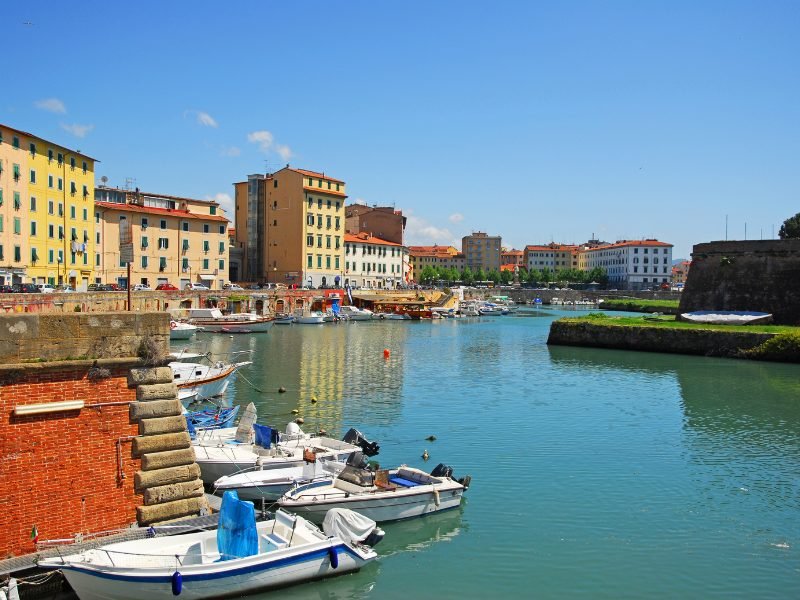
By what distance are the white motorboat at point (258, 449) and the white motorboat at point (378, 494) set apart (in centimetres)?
158

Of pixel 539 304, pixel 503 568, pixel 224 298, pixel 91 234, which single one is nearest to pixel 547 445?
pixel 503 568

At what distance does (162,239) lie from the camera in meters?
77.3

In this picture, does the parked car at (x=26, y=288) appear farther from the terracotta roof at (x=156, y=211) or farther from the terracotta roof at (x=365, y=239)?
the terracotta roof at (x=365, y=239)

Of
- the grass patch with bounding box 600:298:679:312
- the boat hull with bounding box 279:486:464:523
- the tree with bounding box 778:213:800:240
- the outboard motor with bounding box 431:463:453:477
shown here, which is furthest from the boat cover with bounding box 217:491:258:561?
the tree with bounding box 778:213:800:240

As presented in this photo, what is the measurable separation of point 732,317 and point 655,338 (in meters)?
7.64

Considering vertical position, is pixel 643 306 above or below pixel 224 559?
above

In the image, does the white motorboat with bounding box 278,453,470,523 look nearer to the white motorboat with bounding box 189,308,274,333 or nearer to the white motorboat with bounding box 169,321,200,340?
the white motorboat with bounding box 169,321,200,340

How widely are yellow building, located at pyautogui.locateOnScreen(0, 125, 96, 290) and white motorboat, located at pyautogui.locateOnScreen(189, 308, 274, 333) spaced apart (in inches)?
409

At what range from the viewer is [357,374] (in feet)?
132

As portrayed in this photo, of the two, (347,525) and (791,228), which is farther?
(791,228)

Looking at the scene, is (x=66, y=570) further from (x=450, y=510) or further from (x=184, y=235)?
(x=184, y=235)

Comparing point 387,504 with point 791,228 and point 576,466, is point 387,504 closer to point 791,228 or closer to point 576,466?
point 576,466

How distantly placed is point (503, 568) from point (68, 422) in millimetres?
8608

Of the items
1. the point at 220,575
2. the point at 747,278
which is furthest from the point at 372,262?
the point at 220,575
